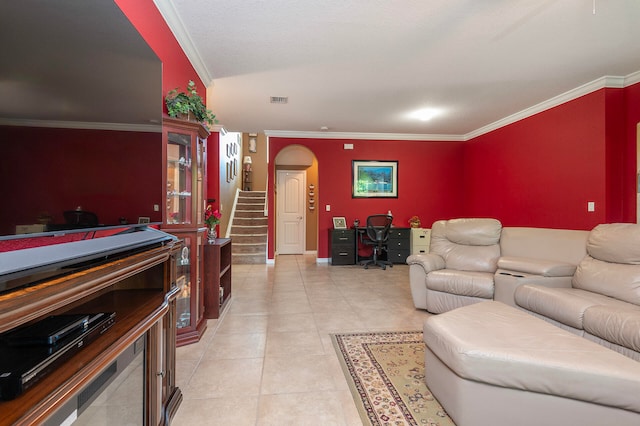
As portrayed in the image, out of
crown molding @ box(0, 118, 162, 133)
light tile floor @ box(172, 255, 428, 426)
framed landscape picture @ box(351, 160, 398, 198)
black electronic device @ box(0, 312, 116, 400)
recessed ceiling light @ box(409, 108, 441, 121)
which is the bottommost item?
light tile floor @ box(172, 255, 428, 426)

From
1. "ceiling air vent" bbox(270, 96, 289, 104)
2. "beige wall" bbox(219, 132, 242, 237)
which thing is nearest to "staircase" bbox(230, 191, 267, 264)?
"beige wall" bbox(219, 132, 242, 237)

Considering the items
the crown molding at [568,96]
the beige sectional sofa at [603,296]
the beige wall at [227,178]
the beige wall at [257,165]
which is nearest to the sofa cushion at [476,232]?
the beige sectional sofa at [603,296]

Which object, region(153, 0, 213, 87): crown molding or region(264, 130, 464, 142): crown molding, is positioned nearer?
region(153, 0, 213, 87): crown molding

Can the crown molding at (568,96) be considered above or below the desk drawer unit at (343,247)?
above

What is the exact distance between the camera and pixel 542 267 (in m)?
2.57

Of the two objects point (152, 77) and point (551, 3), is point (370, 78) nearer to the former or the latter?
point (551, 3)

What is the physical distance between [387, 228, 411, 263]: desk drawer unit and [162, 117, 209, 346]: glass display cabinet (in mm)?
3964

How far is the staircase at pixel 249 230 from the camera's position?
5887 millimetres

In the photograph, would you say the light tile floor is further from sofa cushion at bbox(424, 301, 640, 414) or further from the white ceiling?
the white ceiling

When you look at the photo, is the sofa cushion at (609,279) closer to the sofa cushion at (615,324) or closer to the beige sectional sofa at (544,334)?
the beige sectional sofa at (544,334)

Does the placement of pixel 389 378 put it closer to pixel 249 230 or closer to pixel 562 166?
pixel 562 166

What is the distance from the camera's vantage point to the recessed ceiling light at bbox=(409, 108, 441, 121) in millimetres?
4578

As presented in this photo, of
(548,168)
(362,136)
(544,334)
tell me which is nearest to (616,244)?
(544,334)

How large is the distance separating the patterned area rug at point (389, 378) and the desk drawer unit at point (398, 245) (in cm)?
323
